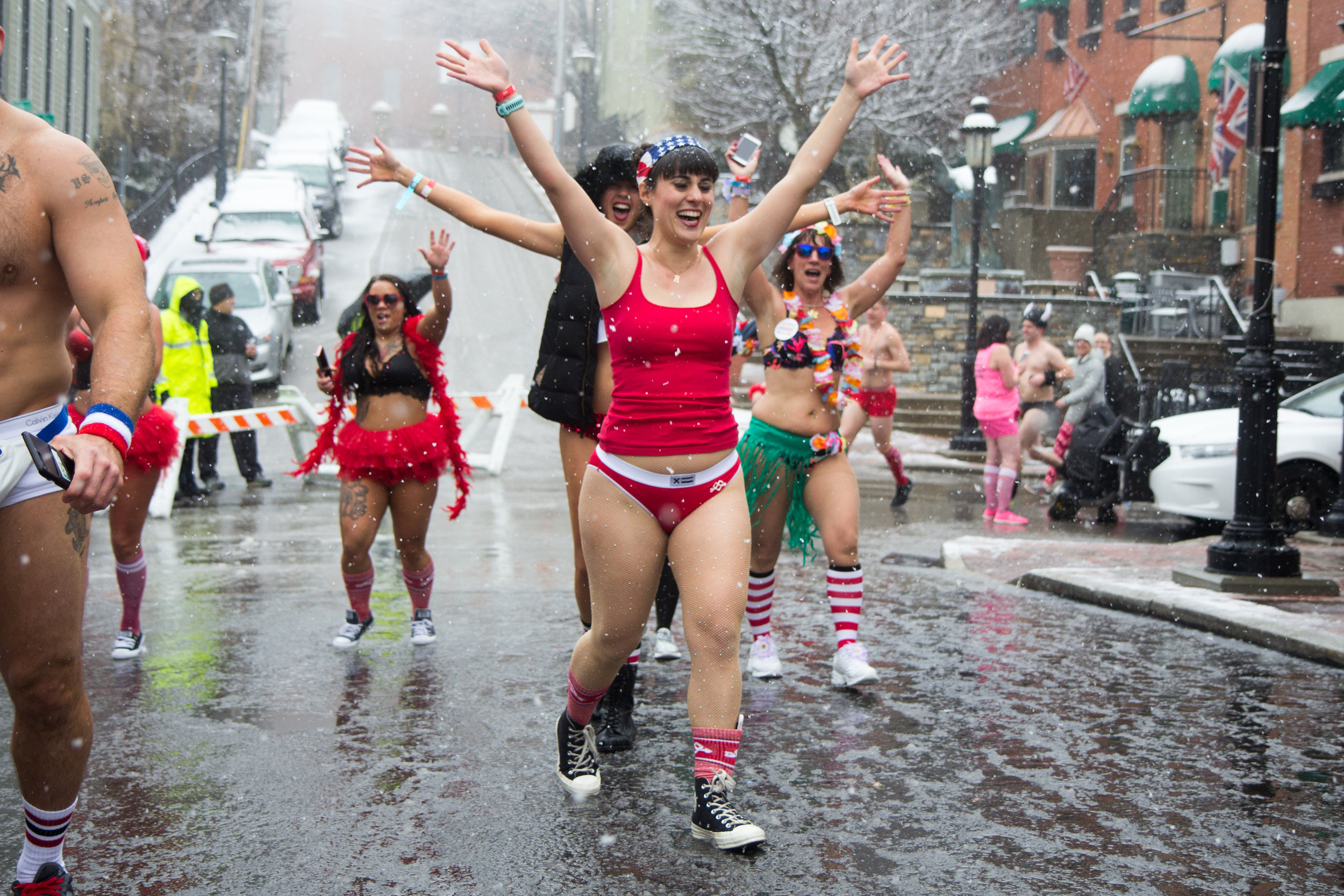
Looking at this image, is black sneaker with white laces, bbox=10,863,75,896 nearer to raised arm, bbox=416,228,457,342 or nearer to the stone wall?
raised arm, bbox=416,228,457,342

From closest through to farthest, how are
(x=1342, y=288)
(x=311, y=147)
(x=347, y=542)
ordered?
1. (x=347, y=542)
2. (x=1342, y=288)
3. (x=311, y=147)

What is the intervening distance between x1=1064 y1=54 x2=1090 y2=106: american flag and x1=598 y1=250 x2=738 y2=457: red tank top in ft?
99.4

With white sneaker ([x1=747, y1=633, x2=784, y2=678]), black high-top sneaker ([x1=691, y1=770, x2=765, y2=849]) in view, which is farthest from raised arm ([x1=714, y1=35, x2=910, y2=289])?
white sneaker ([x1=747, y1=633, x2=784, y2=678])

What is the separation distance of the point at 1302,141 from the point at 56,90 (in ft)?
86.3

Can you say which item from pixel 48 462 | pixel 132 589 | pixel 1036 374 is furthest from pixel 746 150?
pixel 1036 374

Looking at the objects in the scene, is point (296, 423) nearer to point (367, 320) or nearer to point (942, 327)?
point (367, 320)

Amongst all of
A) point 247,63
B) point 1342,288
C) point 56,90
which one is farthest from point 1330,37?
point 247,63

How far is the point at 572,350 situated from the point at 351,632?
92.6 inches

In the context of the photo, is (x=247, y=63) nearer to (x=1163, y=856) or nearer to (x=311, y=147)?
(x=311, y=147)

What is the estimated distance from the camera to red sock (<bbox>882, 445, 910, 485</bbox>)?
13.0m

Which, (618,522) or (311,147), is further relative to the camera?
(311,147)

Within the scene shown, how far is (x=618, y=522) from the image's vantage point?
4031 millimetres

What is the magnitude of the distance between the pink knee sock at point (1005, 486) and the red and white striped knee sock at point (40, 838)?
988 centimetres

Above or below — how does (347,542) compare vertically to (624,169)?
below
